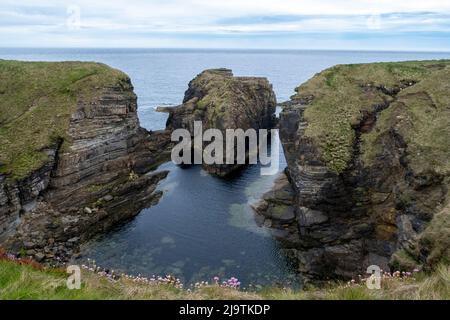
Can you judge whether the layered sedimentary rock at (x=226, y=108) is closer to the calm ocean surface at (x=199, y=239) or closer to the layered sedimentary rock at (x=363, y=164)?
the calm ocean surface at (x=199, y=239)

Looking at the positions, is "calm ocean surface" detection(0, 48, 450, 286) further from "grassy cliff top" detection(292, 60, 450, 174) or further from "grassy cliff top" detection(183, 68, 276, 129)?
"grassy cliff top" detection(183, 68, 276, 129)

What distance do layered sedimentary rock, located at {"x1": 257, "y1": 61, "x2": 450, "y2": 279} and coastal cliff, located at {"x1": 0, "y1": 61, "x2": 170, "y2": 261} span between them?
20035 millimetres

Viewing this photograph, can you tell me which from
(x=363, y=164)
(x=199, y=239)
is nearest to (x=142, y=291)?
(x=199, y=239)

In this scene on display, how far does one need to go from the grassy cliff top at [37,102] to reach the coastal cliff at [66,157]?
0.37 ft

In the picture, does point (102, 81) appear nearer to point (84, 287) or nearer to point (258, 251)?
point (258, 251)

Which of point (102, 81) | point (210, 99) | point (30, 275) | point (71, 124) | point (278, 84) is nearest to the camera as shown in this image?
point (30, 275)

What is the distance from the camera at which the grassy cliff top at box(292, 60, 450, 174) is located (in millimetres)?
38281

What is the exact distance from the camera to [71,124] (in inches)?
2146

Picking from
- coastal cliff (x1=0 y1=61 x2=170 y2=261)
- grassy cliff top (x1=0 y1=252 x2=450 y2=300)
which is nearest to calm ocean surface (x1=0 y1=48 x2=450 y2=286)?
coastal cliff (x1=0 y1=61 x2=170 y2=261)

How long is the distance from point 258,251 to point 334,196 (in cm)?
1031

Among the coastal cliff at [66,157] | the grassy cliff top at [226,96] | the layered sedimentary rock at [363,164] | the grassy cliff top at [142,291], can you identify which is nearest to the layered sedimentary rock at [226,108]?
the grassy cliff top at [226,96]

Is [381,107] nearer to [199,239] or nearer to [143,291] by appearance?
[199,239]

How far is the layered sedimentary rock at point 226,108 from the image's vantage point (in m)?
74.1

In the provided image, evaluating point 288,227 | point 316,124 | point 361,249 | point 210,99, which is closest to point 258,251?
point 288,227
